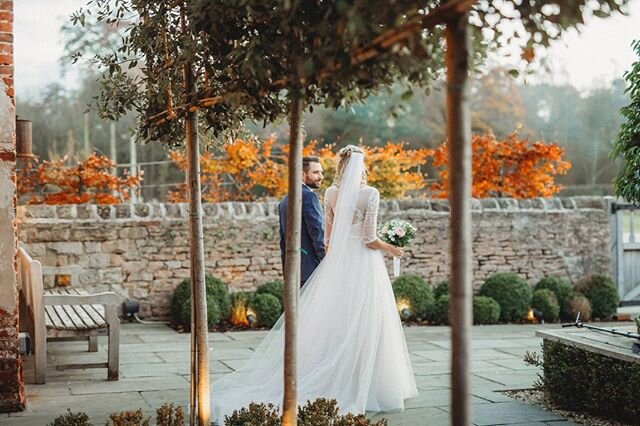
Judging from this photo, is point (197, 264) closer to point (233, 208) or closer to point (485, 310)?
point (233, 208)

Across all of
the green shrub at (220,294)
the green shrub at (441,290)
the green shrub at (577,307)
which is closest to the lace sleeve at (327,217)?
the green shrub at (220,294)

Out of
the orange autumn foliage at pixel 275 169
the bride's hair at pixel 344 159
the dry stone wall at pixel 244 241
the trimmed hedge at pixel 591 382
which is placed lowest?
the trimmed hedge at pixel 591 382

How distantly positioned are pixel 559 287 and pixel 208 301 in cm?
545

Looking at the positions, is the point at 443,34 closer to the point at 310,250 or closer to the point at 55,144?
the point at 310,250

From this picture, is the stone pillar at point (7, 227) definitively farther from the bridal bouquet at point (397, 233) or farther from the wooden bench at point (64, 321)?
the bridal bouquet at point (397, 233)

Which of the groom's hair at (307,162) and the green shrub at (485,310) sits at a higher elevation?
the groom's hair at (307,162)

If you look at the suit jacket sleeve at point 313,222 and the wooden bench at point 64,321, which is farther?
the wooden bench at point 64,321

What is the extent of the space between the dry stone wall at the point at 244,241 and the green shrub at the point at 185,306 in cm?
23

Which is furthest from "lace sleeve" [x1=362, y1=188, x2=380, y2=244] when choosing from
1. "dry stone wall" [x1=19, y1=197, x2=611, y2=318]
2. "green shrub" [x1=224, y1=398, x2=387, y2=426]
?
"dry stone wall" [x1=19, y1=197, x2=611, y2=318]

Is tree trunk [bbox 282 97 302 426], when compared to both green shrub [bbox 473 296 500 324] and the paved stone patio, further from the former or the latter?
green shrub [bbox 473 296 500 324]

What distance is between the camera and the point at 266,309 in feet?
35.4

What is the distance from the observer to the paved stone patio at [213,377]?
6.01m

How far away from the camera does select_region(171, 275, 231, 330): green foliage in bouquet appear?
10.5 m

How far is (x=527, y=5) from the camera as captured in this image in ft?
10.3
